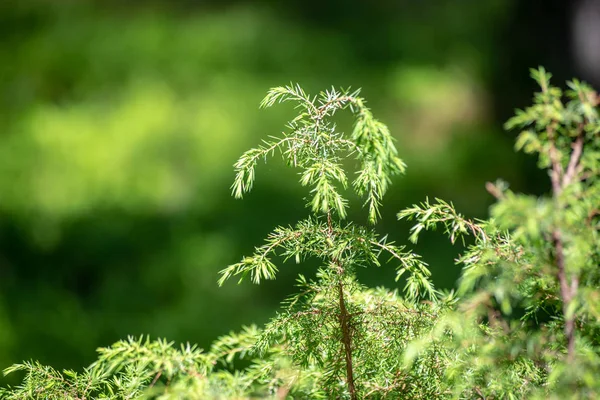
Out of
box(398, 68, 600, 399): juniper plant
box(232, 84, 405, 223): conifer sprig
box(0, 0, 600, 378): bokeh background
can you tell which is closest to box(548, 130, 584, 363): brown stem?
box(398, 68, 600, 399): juniper plant

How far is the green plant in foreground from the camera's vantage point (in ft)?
1.44

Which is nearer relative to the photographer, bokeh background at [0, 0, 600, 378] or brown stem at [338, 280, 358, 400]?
brown stem at [338, 280, 358, 400]

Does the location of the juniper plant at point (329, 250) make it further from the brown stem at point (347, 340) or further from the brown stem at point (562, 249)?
the brown stem at point (562, 249)

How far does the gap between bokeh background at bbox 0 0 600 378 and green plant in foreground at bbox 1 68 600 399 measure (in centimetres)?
133

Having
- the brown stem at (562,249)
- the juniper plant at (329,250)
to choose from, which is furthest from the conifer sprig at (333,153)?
the brown stem at (562,249)

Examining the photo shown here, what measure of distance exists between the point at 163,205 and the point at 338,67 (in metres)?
1.34

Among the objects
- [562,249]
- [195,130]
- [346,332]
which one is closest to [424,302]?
[346,332]

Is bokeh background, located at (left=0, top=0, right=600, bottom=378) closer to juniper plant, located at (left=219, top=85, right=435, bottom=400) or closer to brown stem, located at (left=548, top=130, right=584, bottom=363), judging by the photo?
juniper plant, located at (left=219, top=85, right=435, bottom=400)

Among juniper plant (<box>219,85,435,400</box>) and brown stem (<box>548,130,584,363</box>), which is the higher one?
juniper plant (<box>219,85,435,400</box>)

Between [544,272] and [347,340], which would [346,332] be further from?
[544,272]

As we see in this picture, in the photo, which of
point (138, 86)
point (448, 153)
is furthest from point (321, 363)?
point (138, 86)

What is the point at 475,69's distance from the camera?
3434mm

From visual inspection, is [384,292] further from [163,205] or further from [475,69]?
[475,69]

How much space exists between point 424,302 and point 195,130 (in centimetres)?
248
